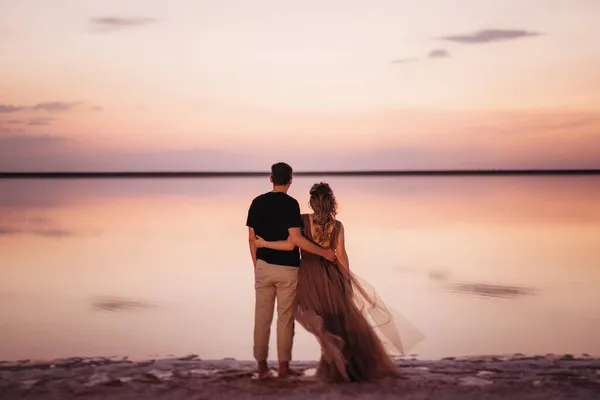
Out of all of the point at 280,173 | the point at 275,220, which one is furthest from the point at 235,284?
the point at 280,173

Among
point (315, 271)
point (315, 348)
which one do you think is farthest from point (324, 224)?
point (315, 348)

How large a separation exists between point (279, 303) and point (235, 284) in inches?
199

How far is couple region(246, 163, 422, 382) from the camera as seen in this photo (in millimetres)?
5723

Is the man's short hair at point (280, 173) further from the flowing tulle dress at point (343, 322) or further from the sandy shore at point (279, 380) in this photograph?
the sandy shore at point (279, 380)

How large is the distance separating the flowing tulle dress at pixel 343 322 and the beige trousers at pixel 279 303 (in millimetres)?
86

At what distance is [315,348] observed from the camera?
723 centimetres

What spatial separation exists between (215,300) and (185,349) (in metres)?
2.59

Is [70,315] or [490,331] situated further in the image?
[70,315]

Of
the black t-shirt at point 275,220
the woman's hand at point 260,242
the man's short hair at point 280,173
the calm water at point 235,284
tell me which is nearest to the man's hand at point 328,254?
the black t-shirt at point 275,220

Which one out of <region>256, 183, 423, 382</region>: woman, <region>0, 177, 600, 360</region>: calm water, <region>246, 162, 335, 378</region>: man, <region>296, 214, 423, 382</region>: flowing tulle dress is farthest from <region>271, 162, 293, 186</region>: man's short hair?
<region>0, 177, 600, 360</region>: calm water

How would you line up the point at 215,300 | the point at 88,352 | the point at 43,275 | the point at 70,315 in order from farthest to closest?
the point at 43,275, the point at 215,300, the point at 70,315, the point at 88,352

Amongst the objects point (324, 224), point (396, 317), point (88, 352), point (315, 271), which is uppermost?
point (324, 224)

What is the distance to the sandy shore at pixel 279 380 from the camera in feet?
17.3

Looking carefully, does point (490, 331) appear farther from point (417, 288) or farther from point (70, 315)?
point (70, 315)
